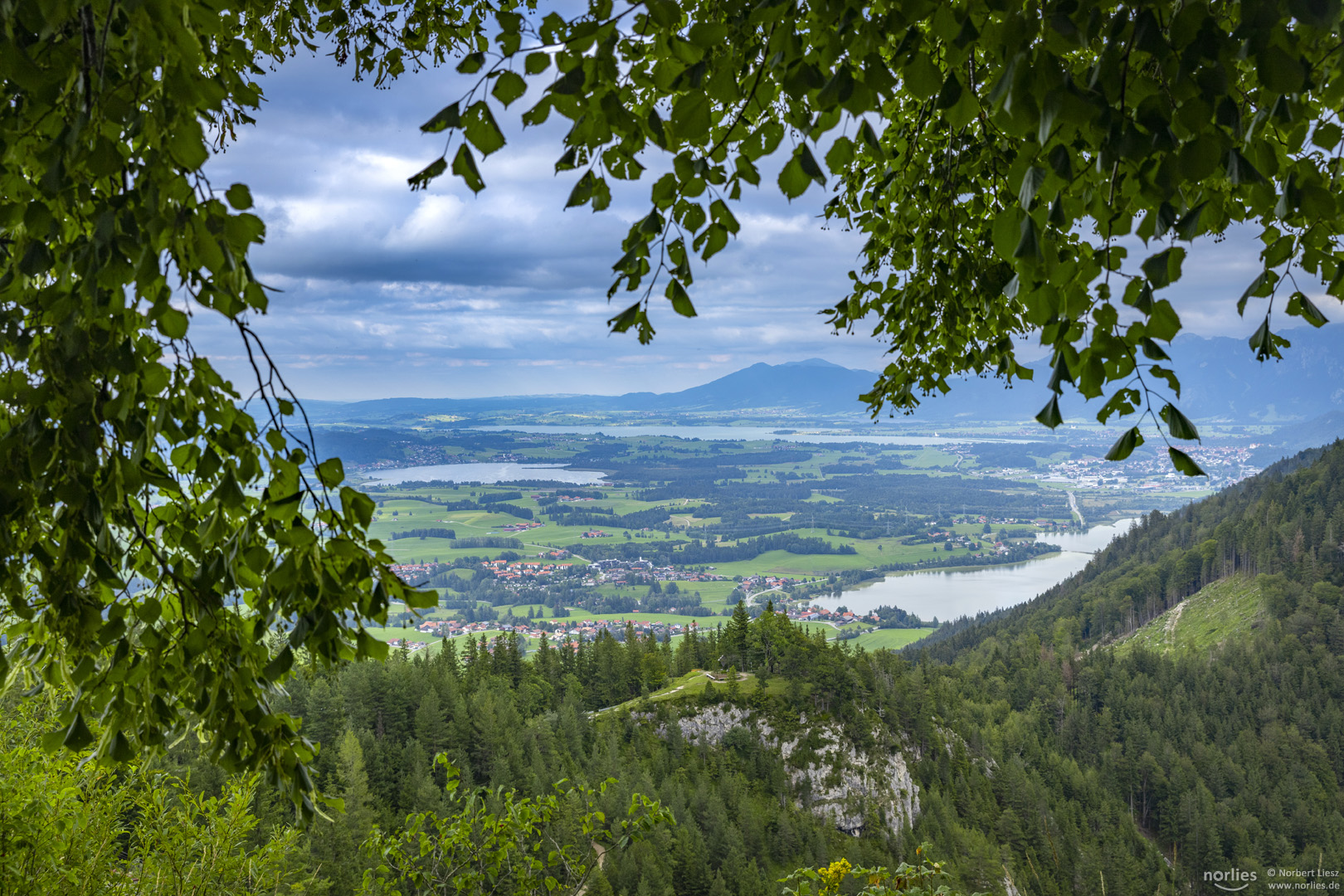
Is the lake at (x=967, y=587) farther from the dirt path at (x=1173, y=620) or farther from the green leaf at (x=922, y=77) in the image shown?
the green leaf at (x=922, y=77)

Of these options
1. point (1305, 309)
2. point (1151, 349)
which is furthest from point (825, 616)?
point (1151, 349)

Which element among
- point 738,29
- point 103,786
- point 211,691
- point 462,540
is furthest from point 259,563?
point 462,540

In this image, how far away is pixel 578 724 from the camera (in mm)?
42531

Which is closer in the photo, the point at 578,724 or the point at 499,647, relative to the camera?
the point at 578,724

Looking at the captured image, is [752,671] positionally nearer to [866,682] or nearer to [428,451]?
[866,682]

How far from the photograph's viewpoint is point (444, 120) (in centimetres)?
139

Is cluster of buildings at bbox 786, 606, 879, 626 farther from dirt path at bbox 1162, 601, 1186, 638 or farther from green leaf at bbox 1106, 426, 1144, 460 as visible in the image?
green leaf at bbox 1106, 426, 1144, 460

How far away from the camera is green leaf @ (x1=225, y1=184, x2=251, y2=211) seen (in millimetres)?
1303

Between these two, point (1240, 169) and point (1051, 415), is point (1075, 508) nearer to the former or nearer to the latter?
point (1051, 415)

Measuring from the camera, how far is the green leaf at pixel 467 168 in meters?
1.42

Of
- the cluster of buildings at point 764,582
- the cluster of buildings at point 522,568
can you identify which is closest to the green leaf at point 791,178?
the cluster of buildings at point 522,568

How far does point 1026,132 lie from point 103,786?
6.88 metres

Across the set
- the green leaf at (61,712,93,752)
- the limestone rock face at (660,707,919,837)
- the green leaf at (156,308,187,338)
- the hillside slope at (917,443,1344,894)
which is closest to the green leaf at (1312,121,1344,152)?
the green leaf at (156,308,187,338)

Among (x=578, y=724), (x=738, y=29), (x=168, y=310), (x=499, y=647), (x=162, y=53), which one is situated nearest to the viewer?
(x=162, y=53)
